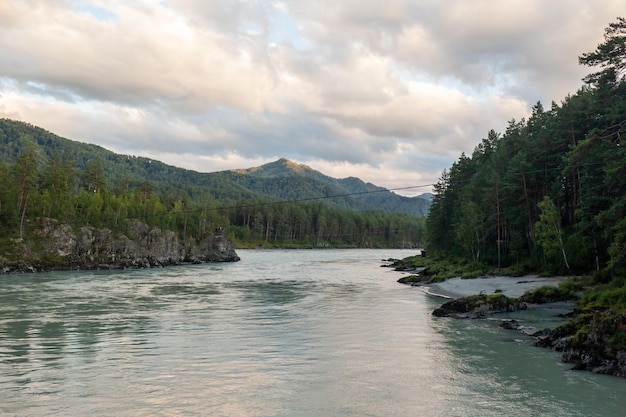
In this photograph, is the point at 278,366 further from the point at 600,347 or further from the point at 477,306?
the point at 477,306

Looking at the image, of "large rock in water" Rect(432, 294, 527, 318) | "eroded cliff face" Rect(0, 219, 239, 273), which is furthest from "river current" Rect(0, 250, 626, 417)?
"eroded cliff face" Rect(0, 219, 239, 273)

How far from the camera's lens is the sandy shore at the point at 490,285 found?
5097 centimetres

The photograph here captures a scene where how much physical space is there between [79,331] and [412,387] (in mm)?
24678

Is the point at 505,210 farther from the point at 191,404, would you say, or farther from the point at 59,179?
the point at 59,179

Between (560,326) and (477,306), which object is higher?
Answer: (560,326)

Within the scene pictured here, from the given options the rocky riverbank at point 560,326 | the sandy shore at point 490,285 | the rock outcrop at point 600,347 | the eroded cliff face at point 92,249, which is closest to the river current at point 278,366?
the rock outcrop at point 600,347

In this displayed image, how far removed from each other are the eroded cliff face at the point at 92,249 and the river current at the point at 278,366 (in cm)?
5156

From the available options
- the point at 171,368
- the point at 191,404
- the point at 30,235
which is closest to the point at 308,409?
the point at 191,404

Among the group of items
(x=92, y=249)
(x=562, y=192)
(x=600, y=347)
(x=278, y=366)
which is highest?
(x=562, y=192)

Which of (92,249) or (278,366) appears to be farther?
(92,249)

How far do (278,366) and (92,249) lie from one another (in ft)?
297

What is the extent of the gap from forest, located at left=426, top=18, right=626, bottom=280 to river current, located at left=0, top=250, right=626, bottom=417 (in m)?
13.4

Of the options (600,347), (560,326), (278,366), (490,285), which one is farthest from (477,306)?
(278,366)

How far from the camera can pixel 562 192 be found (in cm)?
5931
